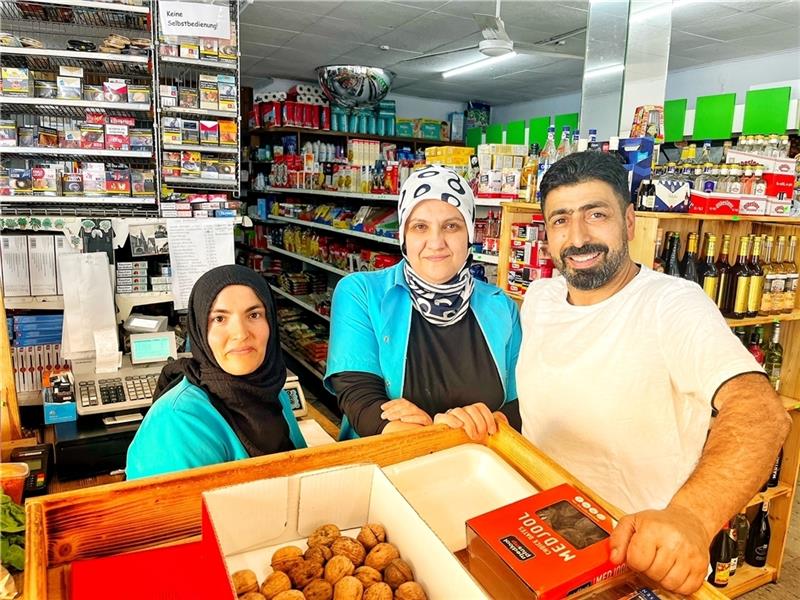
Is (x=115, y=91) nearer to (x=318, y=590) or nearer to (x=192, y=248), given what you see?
(x=192, y=248)

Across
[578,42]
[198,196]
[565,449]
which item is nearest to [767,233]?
[565,449]

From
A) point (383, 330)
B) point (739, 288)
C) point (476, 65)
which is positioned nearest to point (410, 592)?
point (383, 330)

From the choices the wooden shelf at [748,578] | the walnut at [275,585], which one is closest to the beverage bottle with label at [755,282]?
the wooden shelf at [748,578]

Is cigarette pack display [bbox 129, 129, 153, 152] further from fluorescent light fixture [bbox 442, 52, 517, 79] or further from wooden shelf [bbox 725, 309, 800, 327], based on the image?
fluorescent light fixture [bbox 442, 52, 517, 79]

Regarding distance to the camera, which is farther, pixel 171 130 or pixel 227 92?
pixel 227 92

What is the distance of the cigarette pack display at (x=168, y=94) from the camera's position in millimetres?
3234

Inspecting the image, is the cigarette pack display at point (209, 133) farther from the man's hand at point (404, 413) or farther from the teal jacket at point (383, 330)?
the man's hand at point (404, 413)

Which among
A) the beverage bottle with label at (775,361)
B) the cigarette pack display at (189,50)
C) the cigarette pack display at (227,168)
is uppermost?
the cigarette pack display at (189,50)

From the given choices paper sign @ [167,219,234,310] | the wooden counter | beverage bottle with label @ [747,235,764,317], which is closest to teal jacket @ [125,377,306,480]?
the wooden counter

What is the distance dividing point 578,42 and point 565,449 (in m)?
6.33

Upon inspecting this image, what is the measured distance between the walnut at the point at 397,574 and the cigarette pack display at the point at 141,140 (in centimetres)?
305

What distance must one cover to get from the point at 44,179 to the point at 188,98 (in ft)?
2.90

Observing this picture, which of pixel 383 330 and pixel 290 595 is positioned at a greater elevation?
pixel 383 330

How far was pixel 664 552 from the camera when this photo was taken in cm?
78
